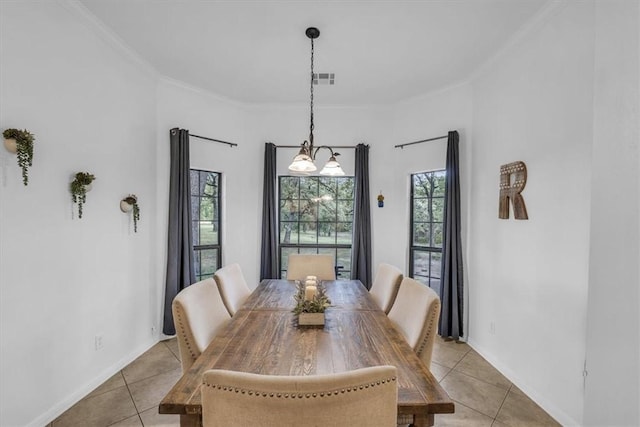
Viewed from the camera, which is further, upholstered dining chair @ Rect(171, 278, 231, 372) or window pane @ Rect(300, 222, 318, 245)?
window pane @ Rect(300, 222, 318, 245)

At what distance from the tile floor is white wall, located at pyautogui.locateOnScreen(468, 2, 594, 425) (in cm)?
16

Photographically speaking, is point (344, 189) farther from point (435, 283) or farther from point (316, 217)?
point (435, 283)

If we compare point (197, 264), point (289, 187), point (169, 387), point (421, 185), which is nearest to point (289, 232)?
point (289, 187)

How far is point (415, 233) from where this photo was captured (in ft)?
13.1

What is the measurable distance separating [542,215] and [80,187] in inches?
142

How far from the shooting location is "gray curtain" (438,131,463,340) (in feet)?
10.9

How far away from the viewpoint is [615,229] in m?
0.81

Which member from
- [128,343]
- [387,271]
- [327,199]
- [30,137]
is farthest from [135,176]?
[387,271]

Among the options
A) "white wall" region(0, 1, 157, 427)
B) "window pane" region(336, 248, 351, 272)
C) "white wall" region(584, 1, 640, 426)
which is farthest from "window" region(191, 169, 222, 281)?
"white wall" region(584, 1, 640, 426)

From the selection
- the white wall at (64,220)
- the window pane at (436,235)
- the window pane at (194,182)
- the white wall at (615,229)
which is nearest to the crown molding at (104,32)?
the white wall at (64,220)

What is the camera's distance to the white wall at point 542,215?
6.49ft

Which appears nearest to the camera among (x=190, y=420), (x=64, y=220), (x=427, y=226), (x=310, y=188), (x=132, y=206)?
(x=190, y=420)

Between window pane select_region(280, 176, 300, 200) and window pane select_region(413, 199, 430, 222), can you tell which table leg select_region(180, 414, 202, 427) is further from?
window pane select_region(413, 199, 430, 222)

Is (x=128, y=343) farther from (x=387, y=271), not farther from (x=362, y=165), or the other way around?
(x=362, y=165)
